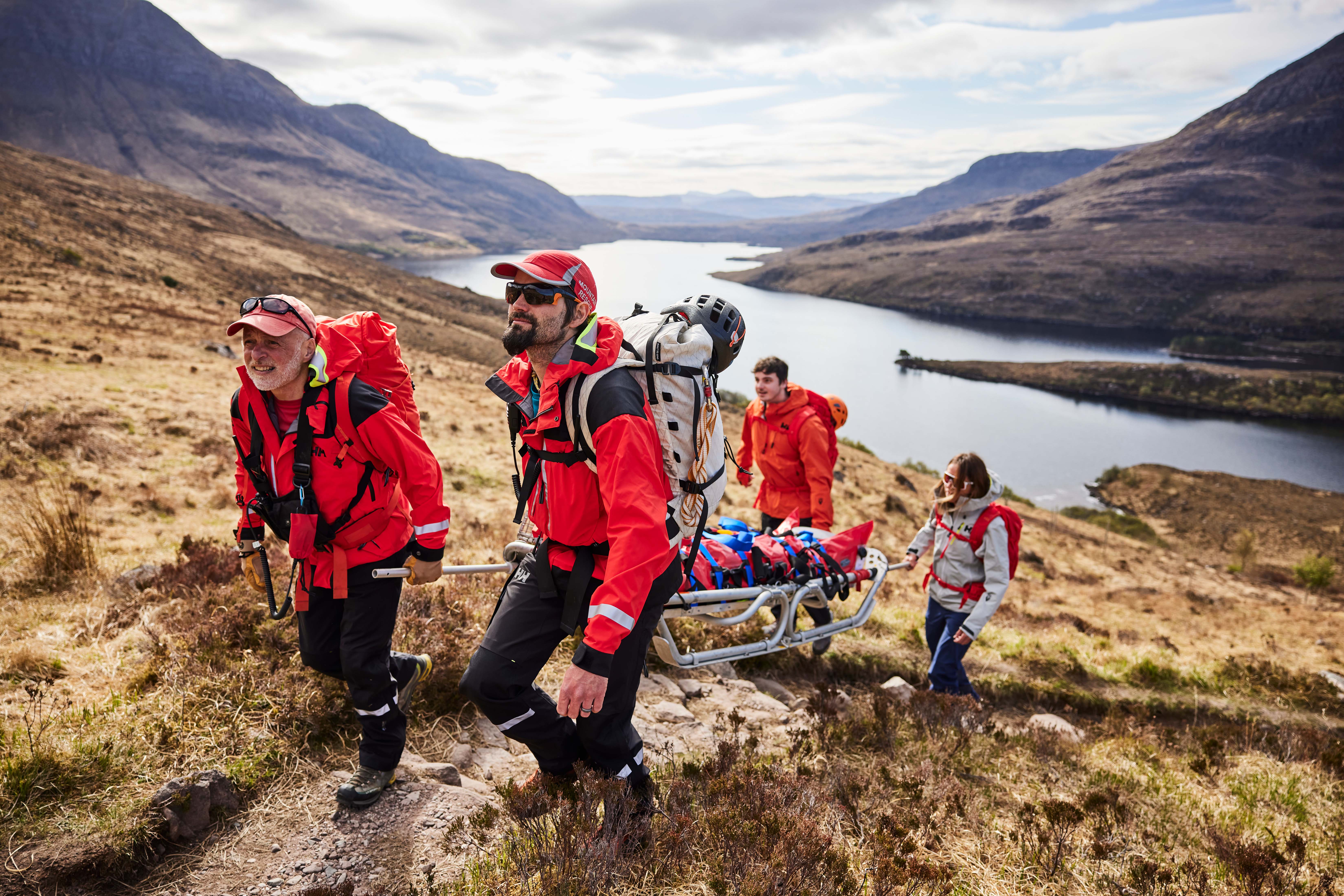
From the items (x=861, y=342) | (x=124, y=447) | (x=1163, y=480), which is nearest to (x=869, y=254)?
(x=861, y=342)

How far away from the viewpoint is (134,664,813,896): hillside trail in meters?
2.96

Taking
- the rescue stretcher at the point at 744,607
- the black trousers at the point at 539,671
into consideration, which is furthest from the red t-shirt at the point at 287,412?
the black trousers at the point at 539,671

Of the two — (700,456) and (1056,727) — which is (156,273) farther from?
(1056,727)

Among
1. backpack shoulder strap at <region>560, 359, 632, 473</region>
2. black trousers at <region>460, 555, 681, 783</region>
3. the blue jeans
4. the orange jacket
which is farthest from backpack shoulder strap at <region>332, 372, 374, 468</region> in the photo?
the blue jeans

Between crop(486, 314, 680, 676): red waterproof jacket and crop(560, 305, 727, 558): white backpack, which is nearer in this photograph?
crop(486, 314, 680, 676): red waterproof jacket

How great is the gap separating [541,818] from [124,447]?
1084 centimetres

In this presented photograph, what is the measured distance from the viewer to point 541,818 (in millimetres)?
3086

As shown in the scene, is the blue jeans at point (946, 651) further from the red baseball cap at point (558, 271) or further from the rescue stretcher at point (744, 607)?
the red baseball cap at point (558, 271)

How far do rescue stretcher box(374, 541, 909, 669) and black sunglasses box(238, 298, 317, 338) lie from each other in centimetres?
149

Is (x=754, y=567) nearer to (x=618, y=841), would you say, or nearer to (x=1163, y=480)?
(x=618, y=841)

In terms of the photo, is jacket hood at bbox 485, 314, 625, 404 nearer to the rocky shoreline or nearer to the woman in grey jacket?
the woman in grey jacket

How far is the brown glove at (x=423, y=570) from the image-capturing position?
11.5 feet

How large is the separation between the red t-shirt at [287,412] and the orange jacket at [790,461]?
4.09 meters

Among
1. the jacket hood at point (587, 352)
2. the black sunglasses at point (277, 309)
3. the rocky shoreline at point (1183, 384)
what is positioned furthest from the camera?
the rocky shoreline at point (1183, 384)
